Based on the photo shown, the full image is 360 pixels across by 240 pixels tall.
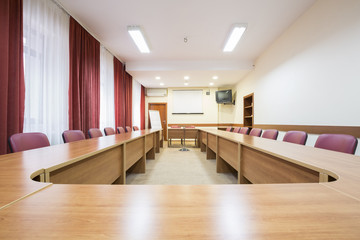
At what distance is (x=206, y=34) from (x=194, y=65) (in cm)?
165

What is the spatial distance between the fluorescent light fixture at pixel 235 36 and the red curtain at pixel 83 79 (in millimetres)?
3180

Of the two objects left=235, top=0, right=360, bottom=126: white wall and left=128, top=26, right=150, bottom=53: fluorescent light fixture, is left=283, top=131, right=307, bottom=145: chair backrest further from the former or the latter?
left=128, top=26, right=150, bottom=53: fluorescent light fixture

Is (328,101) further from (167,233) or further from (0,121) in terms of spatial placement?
(0,121)

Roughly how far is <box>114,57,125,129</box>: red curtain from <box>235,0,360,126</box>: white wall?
4.50 metres

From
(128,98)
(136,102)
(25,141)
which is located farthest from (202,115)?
(25,141)

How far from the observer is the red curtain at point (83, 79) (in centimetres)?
301

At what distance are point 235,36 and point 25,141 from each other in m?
4.04

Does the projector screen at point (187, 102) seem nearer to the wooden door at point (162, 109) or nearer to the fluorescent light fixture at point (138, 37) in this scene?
the wooden door at point (162, 109)

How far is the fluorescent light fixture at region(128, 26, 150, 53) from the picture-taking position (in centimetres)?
328

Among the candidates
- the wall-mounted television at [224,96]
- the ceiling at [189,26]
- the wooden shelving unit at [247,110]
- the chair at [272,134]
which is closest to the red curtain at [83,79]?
the ceiling at [189,26]

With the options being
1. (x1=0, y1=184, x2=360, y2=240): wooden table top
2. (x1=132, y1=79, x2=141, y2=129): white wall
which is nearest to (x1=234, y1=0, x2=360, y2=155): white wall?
(x1=0, y1=184, x2=360, y2=240): wooden table top

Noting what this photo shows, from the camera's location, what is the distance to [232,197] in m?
0.50

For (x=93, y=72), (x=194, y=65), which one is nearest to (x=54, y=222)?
(x=93, y=72)

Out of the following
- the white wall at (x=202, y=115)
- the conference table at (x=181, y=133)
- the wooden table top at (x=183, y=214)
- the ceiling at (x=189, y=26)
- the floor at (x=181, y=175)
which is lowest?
the floor at (x=181, y=175)
